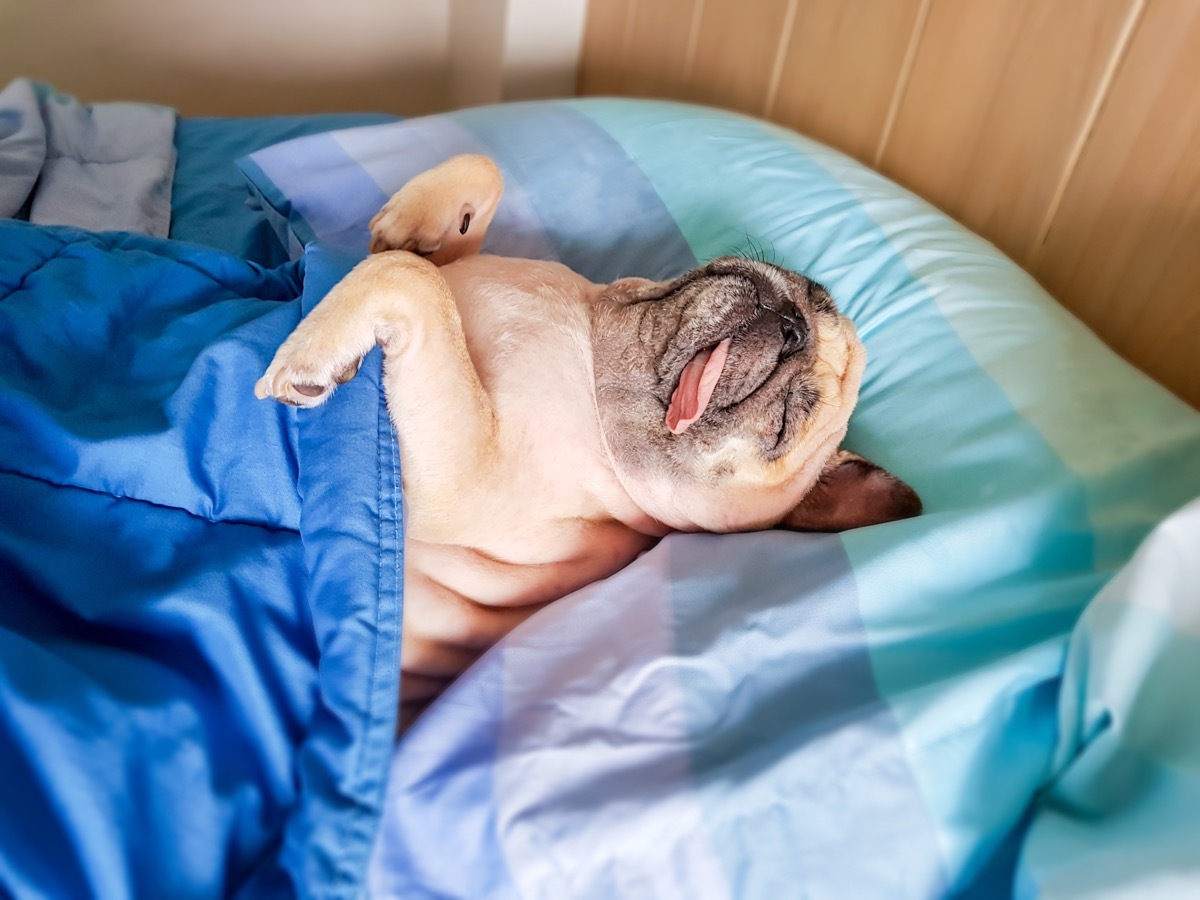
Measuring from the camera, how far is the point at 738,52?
6.61ft

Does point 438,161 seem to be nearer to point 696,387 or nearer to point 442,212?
point 442,212

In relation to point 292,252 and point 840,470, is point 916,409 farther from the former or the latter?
point 292,252

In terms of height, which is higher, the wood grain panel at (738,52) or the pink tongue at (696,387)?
the wood grain panel at (738,52)

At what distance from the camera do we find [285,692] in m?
0.84

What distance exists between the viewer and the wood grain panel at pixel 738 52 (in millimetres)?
1887

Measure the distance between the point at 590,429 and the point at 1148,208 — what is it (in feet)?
2.90

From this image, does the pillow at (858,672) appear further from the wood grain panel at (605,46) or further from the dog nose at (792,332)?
the wood grain panel at (605,46)

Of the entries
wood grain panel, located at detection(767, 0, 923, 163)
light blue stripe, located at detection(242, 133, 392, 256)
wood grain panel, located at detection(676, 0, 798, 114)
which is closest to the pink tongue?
light blue stripe, located at detection(242, 133, 392, 256)

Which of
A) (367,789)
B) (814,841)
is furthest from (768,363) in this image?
(367,789)

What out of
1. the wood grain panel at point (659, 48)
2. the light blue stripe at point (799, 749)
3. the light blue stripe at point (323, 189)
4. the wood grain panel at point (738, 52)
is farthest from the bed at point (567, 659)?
the wood grain panel at point (659, 48)

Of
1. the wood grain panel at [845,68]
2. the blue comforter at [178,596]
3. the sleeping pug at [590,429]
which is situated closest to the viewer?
the blue comforter at [178,596]

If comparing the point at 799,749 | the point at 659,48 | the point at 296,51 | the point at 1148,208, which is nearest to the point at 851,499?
the point at 799,749

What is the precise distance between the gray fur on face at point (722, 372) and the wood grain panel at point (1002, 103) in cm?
56

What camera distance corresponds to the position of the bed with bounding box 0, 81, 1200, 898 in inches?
28.8
